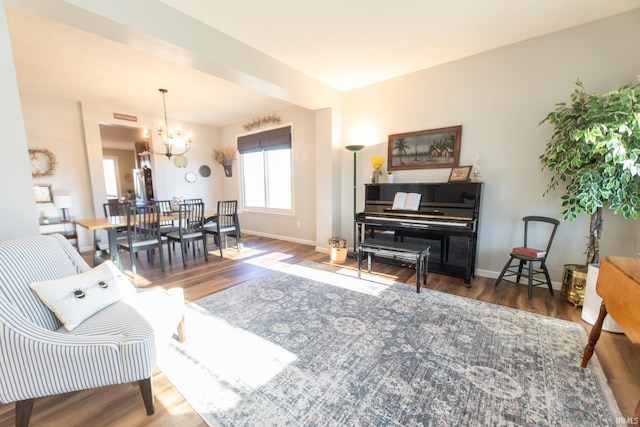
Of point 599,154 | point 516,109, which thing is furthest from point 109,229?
point 599,154

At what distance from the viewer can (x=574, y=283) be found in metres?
2.39

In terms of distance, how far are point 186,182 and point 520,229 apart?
6.29 meters

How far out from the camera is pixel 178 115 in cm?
530

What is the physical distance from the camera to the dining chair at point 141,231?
3.28m

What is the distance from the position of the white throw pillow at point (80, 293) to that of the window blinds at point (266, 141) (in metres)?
3.87

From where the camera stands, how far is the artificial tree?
1.92m

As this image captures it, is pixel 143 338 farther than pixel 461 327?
No

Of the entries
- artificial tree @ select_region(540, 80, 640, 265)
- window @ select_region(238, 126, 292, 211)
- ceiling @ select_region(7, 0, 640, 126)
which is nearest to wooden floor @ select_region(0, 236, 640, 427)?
artificial tree @ select_region(540, 80, 640, 265)

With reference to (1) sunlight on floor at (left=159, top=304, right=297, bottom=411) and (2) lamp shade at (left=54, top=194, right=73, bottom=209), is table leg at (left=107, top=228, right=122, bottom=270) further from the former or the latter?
(1) sunlight on floor at (left=159, top=304, right=297, bottom=411)

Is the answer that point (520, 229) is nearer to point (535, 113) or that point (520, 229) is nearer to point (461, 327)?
point (535, 113)

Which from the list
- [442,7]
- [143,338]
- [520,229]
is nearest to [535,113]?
[520,229]

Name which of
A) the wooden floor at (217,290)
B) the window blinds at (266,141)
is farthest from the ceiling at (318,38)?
the wooden floor at (217,290)

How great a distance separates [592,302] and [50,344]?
3.72 meters

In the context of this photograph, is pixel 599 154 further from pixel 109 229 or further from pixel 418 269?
pixel 109 229
